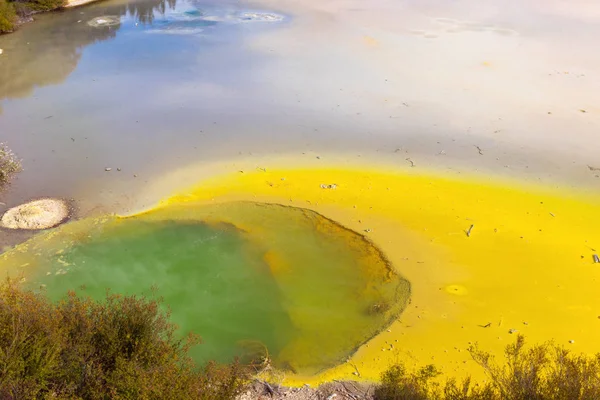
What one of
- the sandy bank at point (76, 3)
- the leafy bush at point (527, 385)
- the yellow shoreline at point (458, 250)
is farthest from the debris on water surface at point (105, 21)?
the leafy bush at point (527, 385)

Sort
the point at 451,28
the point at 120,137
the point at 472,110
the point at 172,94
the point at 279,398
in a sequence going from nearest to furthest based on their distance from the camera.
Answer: the point at 279,398 < the point at 120,137 < the point at 472,110 < the point at 172,94 < the point at 451,28

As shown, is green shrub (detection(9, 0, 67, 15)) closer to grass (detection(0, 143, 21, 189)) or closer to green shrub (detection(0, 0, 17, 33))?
green shrub (detection(0, 0, 17, 33))

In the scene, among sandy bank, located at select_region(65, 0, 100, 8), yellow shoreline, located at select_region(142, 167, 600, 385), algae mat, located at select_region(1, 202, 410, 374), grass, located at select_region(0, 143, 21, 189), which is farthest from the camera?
sandy bank, located at select_region(65, 0, 100, 8)

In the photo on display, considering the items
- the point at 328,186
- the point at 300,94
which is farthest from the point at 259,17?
the point at 328,186

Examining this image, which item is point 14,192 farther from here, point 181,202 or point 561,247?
point 561,247

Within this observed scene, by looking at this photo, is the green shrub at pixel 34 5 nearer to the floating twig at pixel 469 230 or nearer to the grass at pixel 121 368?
the grass at pixel 121 368

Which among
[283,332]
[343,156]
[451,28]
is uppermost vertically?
[451,28]

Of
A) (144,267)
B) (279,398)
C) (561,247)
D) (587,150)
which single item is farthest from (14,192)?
(587,150)

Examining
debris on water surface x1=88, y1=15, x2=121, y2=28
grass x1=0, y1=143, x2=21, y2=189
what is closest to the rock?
grass x1=0, y1=143, x2=21, y2=189
